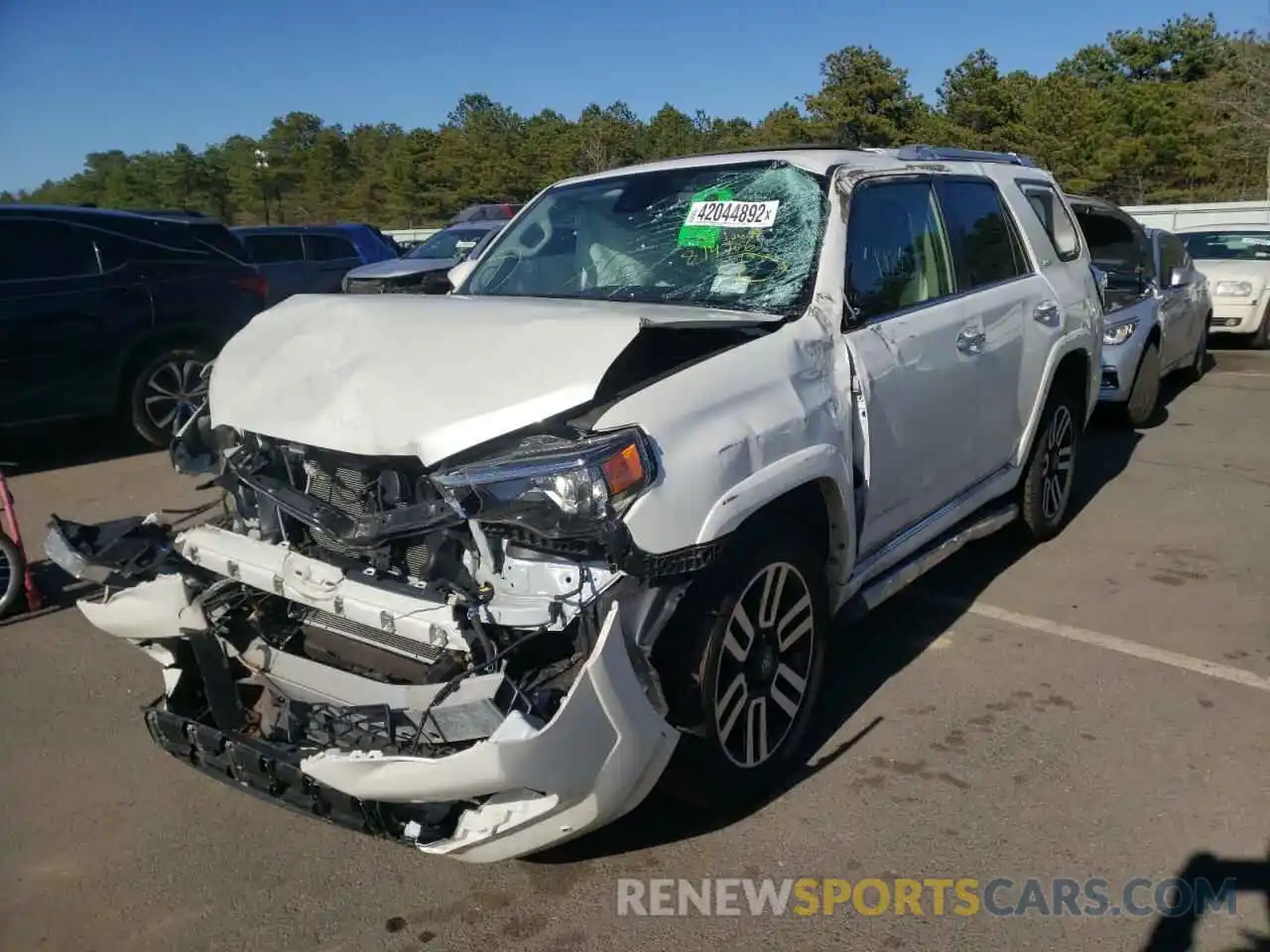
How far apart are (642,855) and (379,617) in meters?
1.10

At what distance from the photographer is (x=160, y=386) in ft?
28.0

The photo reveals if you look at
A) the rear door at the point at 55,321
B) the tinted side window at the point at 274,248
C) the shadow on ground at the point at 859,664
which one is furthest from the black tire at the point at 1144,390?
the tinted side window at the point at 274,248

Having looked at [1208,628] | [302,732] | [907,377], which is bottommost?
[1208,628]

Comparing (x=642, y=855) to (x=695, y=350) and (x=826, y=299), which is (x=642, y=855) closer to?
(x=695, y=350)

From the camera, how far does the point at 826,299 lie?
3664mm

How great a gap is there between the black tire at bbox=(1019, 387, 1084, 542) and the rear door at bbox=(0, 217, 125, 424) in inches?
264

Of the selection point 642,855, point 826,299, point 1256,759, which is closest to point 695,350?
point 826,299

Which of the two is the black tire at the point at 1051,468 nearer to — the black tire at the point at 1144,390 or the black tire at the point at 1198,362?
the black tire at the point at 1144,390

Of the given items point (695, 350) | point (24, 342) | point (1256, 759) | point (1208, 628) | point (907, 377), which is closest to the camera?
point (695, 350)

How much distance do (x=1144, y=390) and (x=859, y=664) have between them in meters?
5.58

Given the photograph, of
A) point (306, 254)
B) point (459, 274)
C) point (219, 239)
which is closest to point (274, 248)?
point (306, 254)

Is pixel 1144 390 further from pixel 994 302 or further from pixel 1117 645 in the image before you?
pixel 1117 645

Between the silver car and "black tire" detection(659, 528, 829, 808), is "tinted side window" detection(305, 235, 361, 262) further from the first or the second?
"black tire" detection(659, 528, 829, 808)

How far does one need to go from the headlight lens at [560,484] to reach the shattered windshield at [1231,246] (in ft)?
42.2
